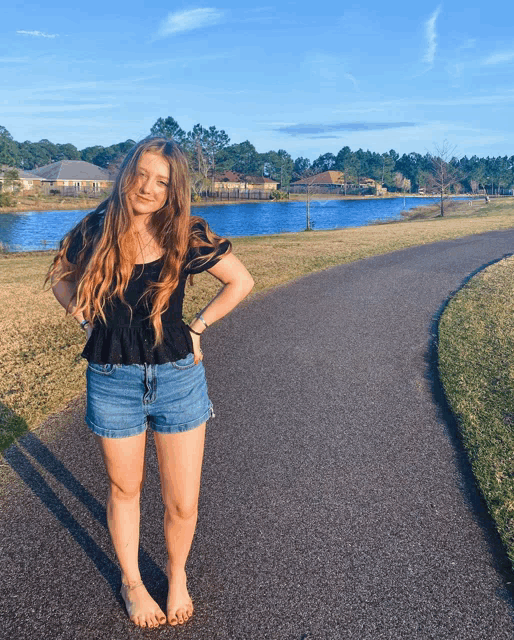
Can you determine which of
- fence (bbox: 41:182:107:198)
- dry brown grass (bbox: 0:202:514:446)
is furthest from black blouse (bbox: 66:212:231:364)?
fence (bbox: 41:182:107:198)

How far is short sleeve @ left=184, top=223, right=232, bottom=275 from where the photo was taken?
Result: 8.43 feet

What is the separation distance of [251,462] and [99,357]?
84.5 inches

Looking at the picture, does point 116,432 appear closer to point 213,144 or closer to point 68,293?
point 68,293

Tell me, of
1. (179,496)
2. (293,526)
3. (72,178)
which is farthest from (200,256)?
(72,178)

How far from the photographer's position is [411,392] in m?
5.98

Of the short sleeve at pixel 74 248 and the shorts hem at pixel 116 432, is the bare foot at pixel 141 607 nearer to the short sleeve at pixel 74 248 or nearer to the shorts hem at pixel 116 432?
the shorts hem at pixel 116 432

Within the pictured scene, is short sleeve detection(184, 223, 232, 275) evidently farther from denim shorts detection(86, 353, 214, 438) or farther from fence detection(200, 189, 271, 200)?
fence detection(200, 189, 271, 200)

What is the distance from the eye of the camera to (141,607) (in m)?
2.71

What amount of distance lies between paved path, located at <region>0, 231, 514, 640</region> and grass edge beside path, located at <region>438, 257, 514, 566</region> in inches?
5.3

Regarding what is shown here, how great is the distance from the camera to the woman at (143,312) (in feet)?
8.16

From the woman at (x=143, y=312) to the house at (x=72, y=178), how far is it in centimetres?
8971

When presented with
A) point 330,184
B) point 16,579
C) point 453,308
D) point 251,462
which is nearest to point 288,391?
point 251,462

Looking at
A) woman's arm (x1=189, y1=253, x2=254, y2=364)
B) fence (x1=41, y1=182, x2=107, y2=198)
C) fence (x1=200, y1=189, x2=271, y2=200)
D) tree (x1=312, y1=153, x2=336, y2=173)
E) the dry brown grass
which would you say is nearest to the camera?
woman's arm (x1=189, y1=253, x2=254, y2=364)

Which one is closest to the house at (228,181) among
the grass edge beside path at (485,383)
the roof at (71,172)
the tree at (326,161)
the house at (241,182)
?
the house at (241,182)
